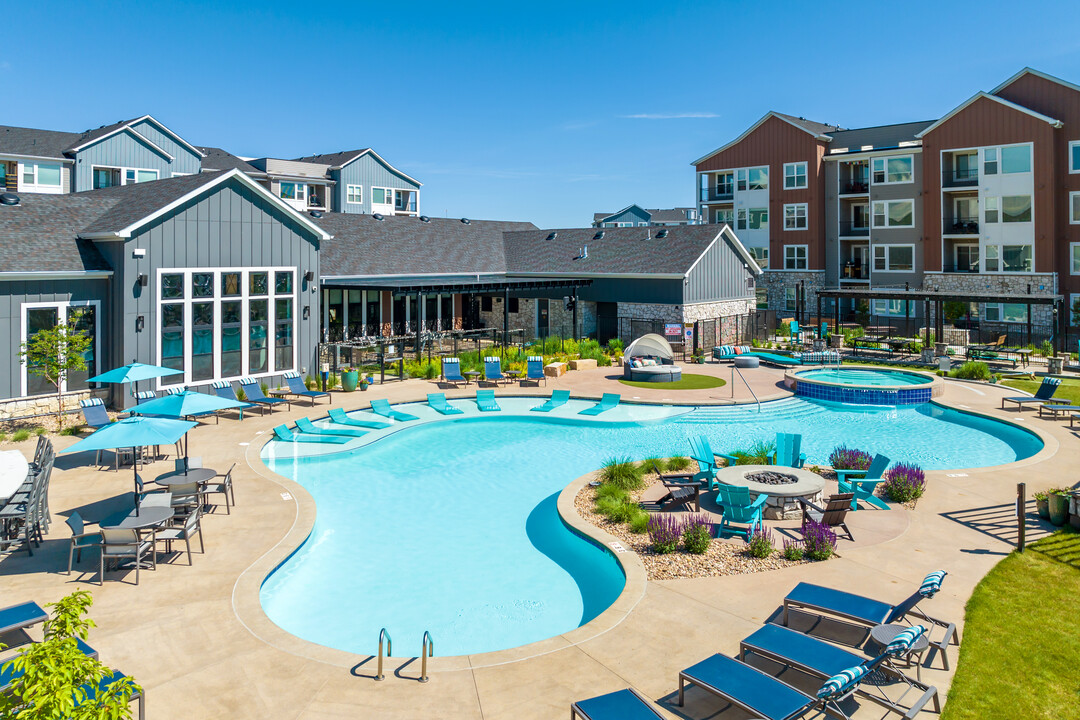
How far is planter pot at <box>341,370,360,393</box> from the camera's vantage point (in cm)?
2542

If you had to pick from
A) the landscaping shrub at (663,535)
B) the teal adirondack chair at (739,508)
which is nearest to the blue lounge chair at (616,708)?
the landscaping shrub at (663,535)

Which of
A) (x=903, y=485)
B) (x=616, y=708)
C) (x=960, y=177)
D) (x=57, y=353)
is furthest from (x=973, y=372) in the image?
(x=57, y=353)

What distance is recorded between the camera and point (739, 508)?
12914 mm

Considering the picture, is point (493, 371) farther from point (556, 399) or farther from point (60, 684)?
point (60, 684)

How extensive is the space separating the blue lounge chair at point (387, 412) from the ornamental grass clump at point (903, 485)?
12629 mm

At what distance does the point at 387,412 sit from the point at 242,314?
607 cm

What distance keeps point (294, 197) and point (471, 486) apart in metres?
48.3

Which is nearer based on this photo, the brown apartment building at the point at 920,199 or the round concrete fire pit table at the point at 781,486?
the round concrete fire pit table at the point at 781,486

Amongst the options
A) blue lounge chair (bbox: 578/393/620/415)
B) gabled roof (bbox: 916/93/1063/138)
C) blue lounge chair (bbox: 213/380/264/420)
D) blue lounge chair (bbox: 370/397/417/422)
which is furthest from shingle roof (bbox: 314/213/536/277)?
gabled roof (bbox: 916/93/1063/138)

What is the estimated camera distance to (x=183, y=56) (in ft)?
118

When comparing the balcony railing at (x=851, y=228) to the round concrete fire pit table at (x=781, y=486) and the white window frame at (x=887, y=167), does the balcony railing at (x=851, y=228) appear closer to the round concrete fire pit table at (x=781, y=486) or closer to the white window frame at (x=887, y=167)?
the white window frame at (x=887, y=167)

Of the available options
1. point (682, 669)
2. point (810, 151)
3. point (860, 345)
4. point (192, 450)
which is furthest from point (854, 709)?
point (810, 151)

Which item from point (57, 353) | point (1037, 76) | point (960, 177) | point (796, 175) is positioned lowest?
point (57, 353)

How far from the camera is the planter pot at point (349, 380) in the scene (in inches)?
1001
